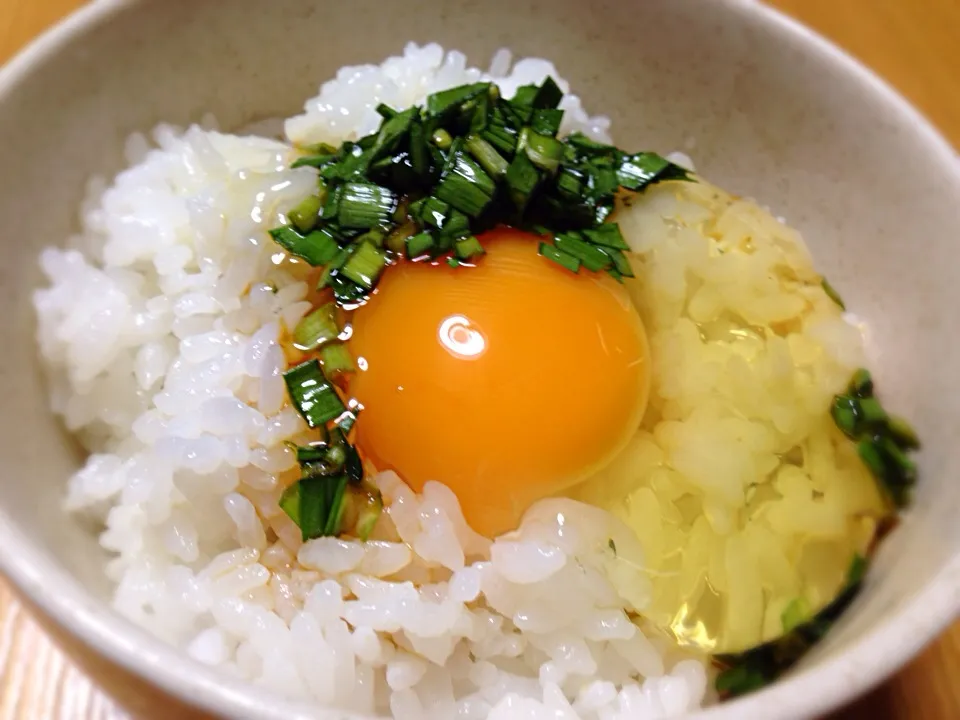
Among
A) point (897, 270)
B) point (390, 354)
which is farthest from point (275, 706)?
point (897, 270)

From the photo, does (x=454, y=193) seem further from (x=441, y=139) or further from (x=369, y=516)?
(x=369, y=516)

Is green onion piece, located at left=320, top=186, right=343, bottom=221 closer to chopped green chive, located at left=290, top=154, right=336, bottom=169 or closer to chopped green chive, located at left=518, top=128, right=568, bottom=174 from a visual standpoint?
chopped green chive, located at left=290, top=154, right=336, bottom=169

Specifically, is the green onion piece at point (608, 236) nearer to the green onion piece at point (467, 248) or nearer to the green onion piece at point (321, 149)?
→ the green onion piece at point (467, 248)

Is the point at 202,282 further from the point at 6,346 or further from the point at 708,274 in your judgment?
the point at 708,274

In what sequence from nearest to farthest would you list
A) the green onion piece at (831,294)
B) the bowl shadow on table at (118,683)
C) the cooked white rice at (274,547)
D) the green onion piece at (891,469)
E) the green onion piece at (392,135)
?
1. the bowl shadow on table at (118,683)
2. the cooked white rice at (274,547)
3. the green onion piece at (891,469)
4. the green onion piece at (392,135)
5. the green onion piece at (831,294)

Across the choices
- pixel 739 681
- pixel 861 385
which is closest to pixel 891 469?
pixel 861 385

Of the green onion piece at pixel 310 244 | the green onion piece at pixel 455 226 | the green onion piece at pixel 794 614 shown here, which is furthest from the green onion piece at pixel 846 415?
the green onion piece at pixel 310 244
